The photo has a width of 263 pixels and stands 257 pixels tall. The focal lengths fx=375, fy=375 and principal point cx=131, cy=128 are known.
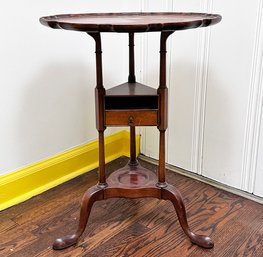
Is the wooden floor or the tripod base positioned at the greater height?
the tripod base

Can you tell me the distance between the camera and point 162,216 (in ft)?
5.36

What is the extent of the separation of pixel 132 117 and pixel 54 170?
70cm

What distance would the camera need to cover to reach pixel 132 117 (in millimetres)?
1356

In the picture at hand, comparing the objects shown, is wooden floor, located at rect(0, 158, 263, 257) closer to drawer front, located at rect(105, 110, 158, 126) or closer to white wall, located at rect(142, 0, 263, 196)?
white wall, located at rect(142, 0, 263, 196)

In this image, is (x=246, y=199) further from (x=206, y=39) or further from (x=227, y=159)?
(x=206, y=39)

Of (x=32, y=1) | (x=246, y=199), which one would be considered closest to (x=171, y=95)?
(x=246, y=199)

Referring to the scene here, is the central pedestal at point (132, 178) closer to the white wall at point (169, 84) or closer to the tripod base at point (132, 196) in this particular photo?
the tripod base at point (132, 196)

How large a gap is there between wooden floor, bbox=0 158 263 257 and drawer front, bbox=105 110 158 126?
47 cm

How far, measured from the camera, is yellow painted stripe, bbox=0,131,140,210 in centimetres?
170

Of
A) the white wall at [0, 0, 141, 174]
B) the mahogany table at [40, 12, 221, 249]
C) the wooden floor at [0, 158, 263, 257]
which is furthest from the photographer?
the white wall at [0, 0, 141, 174]

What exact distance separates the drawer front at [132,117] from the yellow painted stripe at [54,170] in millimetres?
609

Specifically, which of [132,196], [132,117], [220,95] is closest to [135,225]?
[132,196]

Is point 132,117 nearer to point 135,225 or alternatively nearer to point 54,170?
point 135,225

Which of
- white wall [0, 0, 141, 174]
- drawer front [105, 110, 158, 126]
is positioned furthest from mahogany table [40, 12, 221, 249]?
white wall [0, 0, 141, 174]
